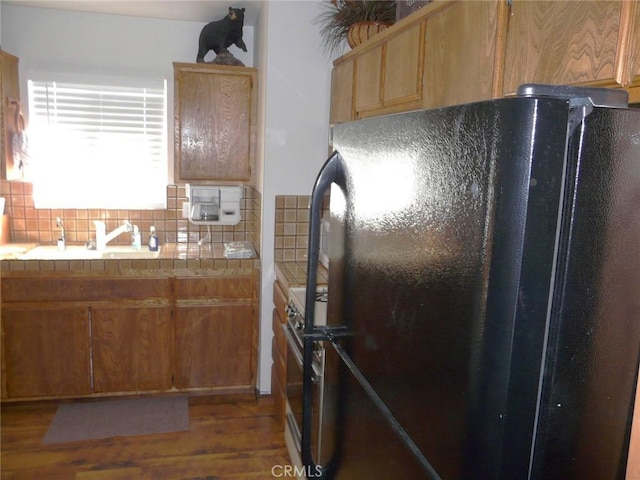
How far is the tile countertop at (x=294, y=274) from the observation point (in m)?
2.65

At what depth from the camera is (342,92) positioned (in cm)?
276

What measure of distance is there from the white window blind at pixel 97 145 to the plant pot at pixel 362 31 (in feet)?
4.91

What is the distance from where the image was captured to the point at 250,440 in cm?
283

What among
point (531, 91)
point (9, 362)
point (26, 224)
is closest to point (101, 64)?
point (26, 224)

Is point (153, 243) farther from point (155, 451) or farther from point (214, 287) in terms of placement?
point (155, 451)

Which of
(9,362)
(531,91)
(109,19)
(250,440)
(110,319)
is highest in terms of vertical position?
(109,19)

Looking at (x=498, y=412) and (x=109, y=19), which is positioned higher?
(x=109, y=19)

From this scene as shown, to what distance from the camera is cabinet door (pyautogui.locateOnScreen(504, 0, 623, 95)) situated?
3.23ft

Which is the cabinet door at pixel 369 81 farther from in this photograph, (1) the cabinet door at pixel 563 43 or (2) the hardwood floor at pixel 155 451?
(2) the hardwood floor at pixel 155 451

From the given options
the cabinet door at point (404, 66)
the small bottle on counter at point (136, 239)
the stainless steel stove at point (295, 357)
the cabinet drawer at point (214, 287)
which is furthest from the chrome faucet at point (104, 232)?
the cabinet door at point (404, 66)

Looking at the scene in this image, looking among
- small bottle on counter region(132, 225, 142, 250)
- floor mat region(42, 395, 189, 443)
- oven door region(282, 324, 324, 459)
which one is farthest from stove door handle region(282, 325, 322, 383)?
small bottle on counter region(132, 225, 142, 250)

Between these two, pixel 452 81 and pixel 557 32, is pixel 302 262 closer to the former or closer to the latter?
pixel 452 81

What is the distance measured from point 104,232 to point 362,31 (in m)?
2.03

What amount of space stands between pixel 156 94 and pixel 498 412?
11.0ft
